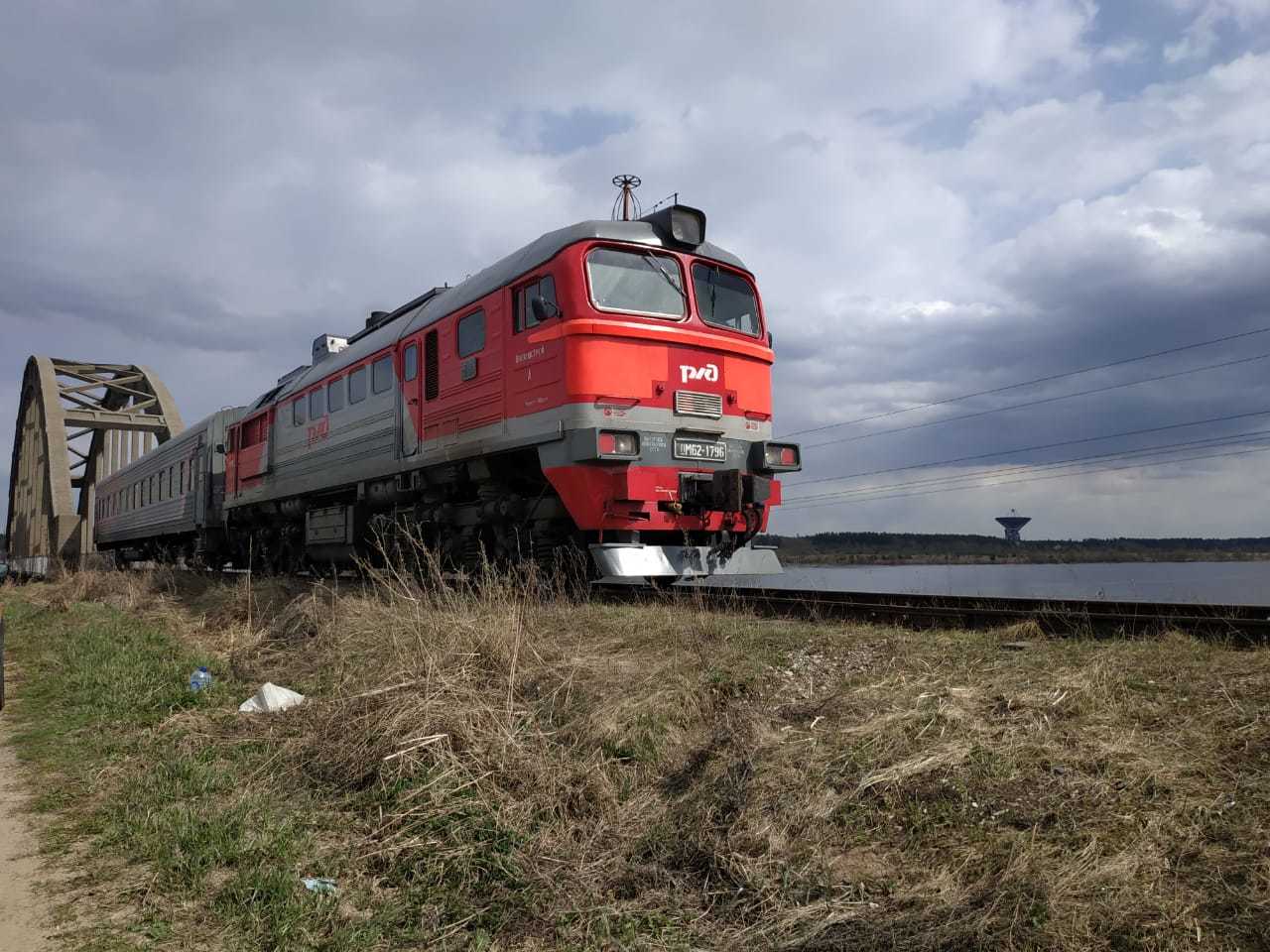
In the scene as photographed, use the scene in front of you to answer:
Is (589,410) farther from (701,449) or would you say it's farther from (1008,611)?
(1008,611)

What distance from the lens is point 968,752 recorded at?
142 inches

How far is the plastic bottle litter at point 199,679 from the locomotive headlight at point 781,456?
221 inches

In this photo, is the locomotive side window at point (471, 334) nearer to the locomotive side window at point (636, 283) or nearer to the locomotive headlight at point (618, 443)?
the locomotive side window at point (636, 283)

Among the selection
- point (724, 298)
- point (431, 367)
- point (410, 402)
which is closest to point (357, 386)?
point (410, 402)

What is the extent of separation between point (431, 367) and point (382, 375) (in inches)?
60.2

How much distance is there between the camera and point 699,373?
909cm

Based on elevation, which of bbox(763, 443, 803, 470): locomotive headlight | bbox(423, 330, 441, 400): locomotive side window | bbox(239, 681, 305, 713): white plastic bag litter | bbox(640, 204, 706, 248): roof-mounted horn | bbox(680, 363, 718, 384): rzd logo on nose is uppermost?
bbox(640, 204, 706, 248): roof-mounted horn

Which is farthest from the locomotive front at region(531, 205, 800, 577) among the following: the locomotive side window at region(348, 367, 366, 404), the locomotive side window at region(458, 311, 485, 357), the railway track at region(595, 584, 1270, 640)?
the locomotive side window at region(348, 367, 366, 404)

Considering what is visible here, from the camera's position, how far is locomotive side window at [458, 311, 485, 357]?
380 inches

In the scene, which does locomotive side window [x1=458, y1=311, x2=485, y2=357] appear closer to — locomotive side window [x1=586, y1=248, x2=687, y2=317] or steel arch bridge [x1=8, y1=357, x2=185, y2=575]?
locomotive side window [x1=586, y1=248, x2=687, y2=317]

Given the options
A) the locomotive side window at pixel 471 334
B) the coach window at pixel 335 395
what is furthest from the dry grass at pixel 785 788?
the coach window at pixel 335 395

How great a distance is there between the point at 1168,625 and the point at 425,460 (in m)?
7.66

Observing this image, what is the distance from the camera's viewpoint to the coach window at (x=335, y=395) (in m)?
13.1

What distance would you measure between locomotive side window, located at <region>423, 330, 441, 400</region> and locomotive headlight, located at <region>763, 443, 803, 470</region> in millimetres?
3922
